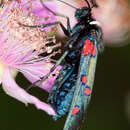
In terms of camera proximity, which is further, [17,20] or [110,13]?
[110,13]

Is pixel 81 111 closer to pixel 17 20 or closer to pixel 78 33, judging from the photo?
pixel 78 33

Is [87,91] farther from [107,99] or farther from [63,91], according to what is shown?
[107,99]

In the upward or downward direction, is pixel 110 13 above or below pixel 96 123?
above

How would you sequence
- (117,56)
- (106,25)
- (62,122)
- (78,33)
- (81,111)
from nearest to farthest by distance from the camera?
(81,111), (78,33), (62,122), (106,25), (117,56)

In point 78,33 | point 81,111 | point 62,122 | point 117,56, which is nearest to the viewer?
point 81,111

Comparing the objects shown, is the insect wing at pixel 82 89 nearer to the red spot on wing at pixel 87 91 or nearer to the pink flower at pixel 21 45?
the red spot on wing at pixel 87 91

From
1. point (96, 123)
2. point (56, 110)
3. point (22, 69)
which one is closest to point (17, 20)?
point (22, 69)

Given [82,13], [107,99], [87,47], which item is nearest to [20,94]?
[87,47]

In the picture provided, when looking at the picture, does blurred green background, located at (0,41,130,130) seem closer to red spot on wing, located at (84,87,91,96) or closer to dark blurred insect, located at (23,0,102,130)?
dark blurred insect, located at (23,0,102,130)
